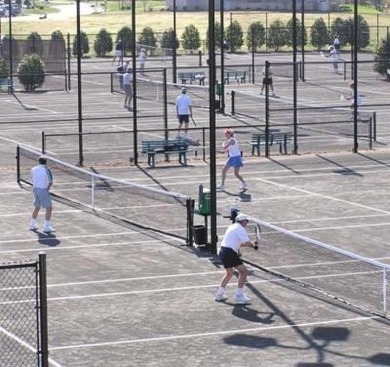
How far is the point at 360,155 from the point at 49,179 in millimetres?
15631

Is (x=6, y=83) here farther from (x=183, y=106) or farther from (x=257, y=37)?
(x=257, y=37)

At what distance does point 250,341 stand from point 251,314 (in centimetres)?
166

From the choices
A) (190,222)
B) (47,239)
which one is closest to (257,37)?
(47,239)

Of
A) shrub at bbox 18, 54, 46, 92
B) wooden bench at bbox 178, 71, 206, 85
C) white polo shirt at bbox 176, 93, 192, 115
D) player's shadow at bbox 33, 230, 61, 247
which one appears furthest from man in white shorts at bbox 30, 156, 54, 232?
wooden bench at bbox 178, 71, 206, 85

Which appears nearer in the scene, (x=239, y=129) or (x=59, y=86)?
(x=239, y=129)

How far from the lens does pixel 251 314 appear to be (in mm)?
21469

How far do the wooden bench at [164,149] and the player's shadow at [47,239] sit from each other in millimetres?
11140

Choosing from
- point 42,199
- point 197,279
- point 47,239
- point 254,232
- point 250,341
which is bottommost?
point 250,341

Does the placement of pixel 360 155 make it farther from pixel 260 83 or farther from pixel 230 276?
pixel 260 83

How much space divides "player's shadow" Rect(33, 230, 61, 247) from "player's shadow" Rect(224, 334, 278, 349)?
8.35m

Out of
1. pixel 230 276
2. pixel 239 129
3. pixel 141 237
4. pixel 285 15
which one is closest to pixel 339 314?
pixel 230 276

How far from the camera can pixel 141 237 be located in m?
28.3

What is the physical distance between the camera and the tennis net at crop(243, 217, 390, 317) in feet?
73.3

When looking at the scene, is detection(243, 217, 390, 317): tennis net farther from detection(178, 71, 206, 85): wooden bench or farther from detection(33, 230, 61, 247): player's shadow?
detection(178, 71, 206, 85): wooden bench
